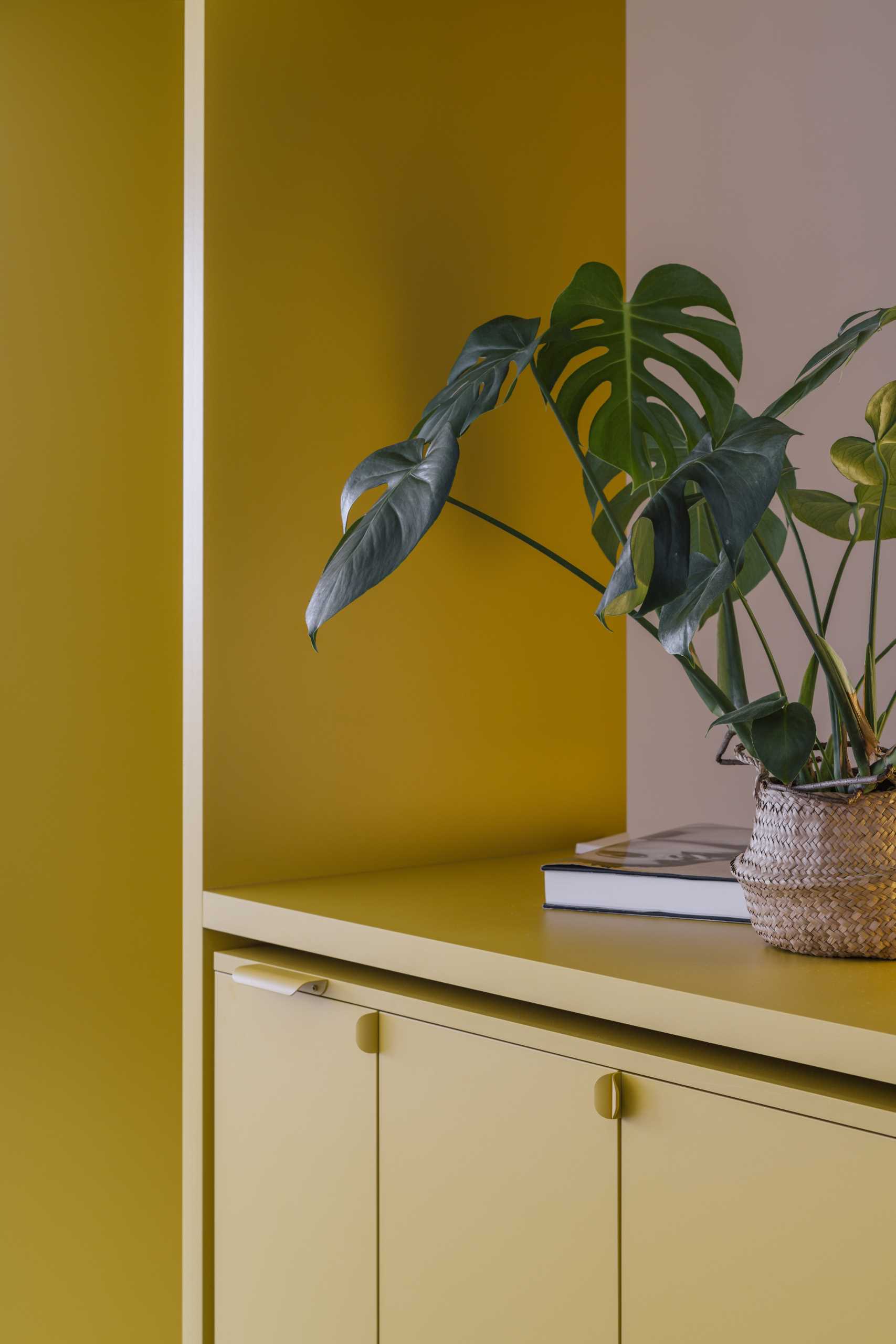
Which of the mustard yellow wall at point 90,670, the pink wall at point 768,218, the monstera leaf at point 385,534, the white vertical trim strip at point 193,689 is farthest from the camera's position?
the mustard yellow wall at point 90,670

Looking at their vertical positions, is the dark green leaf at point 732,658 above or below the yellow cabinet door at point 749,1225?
above

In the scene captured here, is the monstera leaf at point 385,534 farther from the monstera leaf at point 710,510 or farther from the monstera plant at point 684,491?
the monstera leaf at point 710,510

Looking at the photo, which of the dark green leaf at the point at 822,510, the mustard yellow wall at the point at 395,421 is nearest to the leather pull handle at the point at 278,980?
the mustard yellow wall at the point at 395,421

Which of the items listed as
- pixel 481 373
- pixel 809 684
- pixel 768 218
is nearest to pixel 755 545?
pixel 809 684

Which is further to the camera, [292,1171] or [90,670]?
[90,670]

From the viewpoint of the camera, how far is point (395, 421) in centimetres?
138

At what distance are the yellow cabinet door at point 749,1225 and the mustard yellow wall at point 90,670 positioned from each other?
105 centimetres

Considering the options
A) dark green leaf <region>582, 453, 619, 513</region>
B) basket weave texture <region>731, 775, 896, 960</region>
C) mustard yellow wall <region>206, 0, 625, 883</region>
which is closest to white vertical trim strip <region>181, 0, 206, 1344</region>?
mustard yellow wall <region>206, 0, 625, 883</region>

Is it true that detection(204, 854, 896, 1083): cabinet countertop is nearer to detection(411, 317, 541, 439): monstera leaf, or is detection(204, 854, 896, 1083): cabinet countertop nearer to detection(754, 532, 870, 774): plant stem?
detection(754, 532, 870, 774): plant stem

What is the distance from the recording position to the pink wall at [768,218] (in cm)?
146

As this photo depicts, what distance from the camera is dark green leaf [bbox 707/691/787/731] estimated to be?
82cm

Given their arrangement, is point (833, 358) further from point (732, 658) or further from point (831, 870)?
point (831, 870)

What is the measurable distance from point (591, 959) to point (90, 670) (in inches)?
39.9

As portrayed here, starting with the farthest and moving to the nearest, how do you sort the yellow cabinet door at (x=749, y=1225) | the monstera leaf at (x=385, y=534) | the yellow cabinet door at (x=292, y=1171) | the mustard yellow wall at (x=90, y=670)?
the mustard yellow wall at (x=90, y=670)
the yellow cabinet door at (x=292, y=1171)
the monstera leaf at (x=385, y=534)
the yellow cabinet door at (x=749, y=1225)
